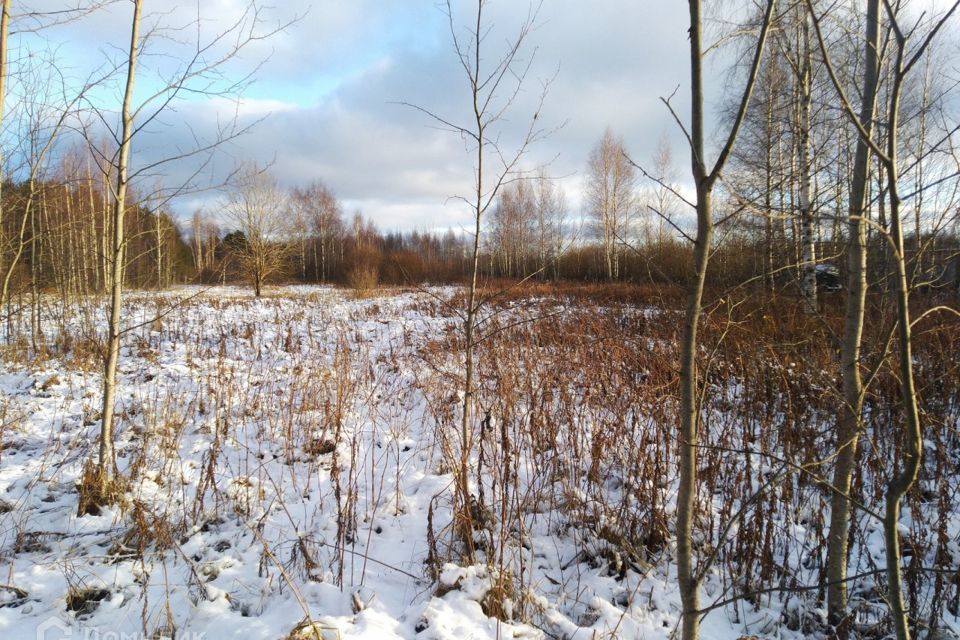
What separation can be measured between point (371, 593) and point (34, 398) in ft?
16.5

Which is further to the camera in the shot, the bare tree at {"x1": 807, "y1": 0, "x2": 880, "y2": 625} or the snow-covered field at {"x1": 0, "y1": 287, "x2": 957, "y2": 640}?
the snow-covered field at {"x1": 0, "y1": 287, "x2": 957, "y2": 640}

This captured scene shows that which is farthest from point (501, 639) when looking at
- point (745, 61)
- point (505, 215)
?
point (505, 215)

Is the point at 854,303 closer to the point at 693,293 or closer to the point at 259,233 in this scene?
the point at 693,293

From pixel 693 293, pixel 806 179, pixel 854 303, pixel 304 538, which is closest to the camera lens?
pixel 693 293

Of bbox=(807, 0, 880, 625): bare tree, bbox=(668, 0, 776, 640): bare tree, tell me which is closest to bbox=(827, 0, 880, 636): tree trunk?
bbox=(807, 0, 880, 625): bare tree

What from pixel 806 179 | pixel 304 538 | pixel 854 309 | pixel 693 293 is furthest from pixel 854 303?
pixel 304 538

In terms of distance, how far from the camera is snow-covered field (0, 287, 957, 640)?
1.97m

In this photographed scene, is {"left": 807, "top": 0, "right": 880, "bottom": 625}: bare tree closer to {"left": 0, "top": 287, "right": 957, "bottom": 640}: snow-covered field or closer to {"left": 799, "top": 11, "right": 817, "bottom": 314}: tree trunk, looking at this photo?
{"left": 799, "top": 11, "right": 817, "bottom": 314}: tree trunk

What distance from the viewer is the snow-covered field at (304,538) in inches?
77.4

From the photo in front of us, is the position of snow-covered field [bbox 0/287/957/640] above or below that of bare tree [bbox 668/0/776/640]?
below

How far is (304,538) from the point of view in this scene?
228cm

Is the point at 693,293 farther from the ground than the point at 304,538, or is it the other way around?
the point at 693,293

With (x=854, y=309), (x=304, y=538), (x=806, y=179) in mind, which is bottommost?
(x=304, y=538)

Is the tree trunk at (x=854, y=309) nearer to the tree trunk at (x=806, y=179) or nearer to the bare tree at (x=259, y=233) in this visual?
the tree trunk at (x=806, y=179)
